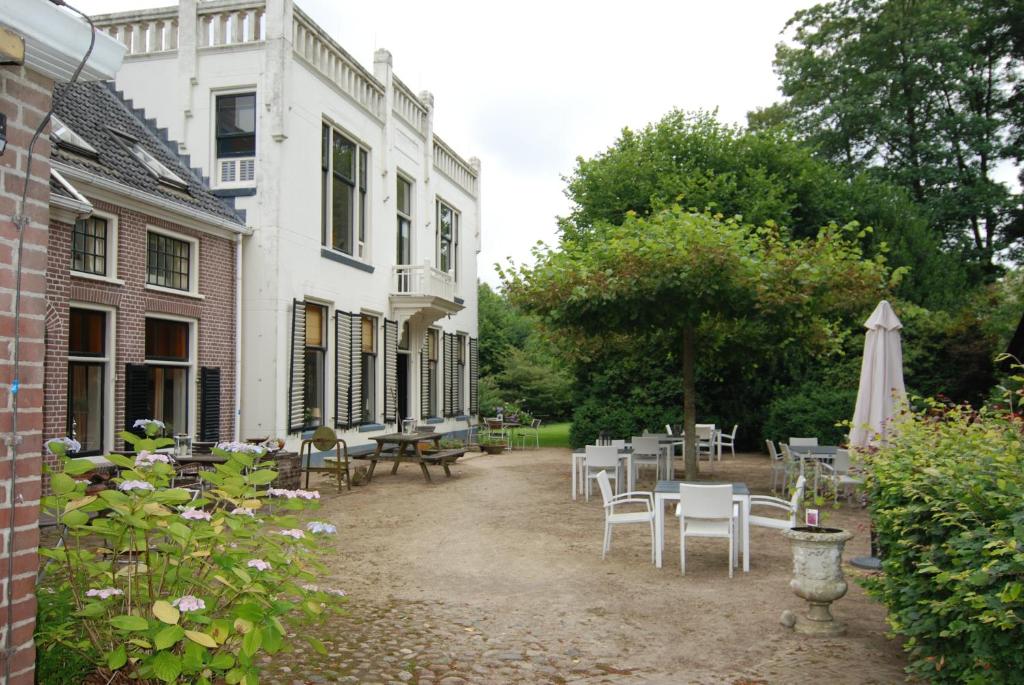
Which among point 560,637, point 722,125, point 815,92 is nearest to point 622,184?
point 722,125

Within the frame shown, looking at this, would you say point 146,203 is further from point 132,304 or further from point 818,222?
point 818,222

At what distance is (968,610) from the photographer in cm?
332

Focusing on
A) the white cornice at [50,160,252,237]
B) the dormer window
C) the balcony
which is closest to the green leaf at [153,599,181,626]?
the white cornice at [50,160,252,237]

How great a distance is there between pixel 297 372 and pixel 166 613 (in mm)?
12595

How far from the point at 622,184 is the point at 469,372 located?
7.83 m

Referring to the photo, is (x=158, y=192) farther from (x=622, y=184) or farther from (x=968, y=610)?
(x=622, y=184)

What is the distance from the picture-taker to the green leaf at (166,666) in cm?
286

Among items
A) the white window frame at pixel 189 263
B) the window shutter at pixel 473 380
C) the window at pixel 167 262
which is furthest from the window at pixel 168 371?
the window shutter at pixel 473 380

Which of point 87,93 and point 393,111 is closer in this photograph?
point 87,93

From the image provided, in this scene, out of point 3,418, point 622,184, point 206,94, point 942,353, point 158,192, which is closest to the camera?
point 3,418

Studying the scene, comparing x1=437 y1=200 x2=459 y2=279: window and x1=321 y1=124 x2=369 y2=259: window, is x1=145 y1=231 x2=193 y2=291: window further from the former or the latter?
x1=437 y1=200 x2=459 y2=279: window

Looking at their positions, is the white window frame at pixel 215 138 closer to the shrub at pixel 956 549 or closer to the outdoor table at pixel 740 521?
the outdoor table at pixel 740 521

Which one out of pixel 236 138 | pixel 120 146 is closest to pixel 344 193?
pixel 236 138

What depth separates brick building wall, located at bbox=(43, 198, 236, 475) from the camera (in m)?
9.66
